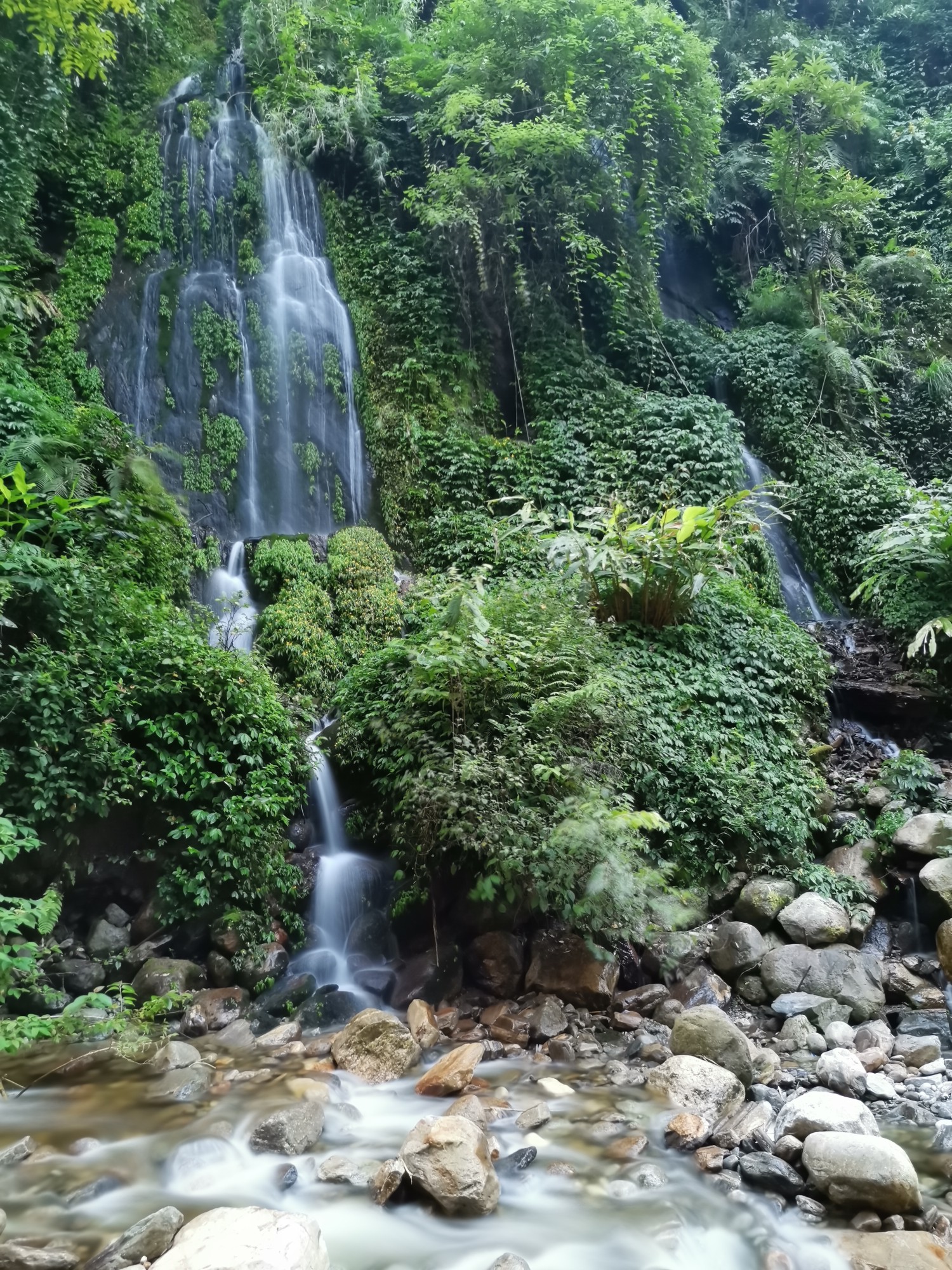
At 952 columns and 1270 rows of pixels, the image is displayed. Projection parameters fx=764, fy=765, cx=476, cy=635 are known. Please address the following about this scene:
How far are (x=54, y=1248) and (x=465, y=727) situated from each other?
138 inches

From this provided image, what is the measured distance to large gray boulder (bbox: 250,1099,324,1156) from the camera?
358 cm

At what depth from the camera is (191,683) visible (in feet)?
18.7

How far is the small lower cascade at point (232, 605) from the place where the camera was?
7.88 metres

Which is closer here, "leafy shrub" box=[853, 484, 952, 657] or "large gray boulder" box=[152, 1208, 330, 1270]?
"large gray boulder" box=[152, 1208, 330, 1270]

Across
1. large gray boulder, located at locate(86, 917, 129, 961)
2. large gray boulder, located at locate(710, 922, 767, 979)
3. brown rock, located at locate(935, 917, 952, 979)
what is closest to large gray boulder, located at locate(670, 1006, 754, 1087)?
large gray boulder, located at locate(710, 922, 767, 979)

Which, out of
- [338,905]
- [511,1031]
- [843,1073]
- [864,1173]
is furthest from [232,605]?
[864,1173]

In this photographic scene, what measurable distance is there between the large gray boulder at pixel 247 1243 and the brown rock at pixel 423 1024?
2042 millimetres

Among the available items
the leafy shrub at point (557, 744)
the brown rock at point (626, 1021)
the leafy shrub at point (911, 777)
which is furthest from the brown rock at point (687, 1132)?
the leafy shrub at point (911, 777)

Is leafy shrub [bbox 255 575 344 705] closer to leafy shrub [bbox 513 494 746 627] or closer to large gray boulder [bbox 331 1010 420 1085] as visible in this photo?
leafy shrub [bbox 513 494 746 627]

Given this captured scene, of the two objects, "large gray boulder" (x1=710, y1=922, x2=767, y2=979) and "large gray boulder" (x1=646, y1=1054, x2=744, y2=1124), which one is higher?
"large gray boulder" (x1=710, y1=922, x2=767, y2=979)

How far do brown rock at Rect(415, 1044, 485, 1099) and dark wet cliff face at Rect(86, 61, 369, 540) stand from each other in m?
6.95

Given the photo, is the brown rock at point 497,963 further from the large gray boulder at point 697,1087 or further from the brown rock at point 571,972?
the large gray boulder at point 697,1087

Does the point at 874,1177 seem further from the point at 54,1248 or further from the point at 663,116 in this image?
the point at 663,116

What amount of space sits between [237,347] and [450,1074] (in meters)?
9.66
